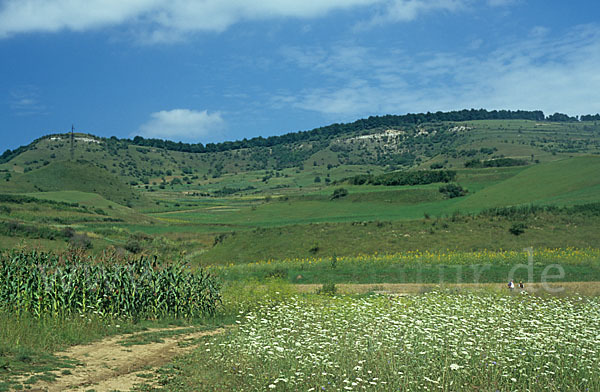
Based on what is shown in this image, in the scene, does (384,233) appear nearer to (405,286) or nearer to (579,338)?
(405,286)

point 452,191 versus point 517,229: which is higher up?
point 452,191

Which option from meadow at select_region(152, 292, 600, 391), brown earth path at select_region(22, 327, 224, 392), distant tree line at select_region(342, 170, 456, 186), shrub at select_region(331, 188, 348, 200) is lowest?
brown earth path at select_region(22, 327, 224, 392)

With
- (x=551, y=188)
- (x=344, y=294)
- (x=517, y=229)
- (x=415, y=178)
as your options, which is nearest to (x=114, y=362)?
(x=344, y=294)

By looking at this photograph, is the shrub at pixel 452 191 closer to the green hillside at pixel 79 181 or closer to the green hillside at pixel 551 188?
the green hillside at pixel 551 188

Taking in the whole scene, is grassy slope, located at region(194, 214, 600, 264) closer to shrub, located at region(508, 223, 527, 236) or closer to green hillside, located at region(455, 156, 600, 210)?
shrub, located at region(508, 223, 527, 236)

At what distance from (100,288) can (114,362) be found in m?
5.69

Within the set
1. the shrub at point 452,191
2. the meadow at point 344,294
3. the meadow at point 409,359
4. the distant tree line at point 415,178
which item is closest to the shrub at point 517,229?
the meadow at point 344,294

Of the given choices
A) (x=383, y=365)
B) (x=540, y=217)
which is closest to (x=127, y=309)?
(x=383, y=365)

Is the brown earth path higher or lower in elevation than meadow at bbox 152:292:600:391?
lower

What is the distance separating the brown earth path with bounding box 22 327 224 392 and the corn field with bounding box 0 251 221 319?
2.21 meters

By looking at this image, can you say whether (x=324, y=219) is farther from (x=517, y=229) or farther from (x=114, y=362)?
(x=114, y=362)

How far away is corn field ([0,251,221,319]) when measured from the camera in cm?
1573

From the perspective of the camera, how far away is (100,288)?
55.7ft

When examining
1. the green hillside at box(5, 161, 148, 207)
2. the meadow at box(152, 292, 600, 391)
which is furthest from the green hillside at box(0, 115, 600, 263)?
the meadow at box(152, 292, 600, 391)
